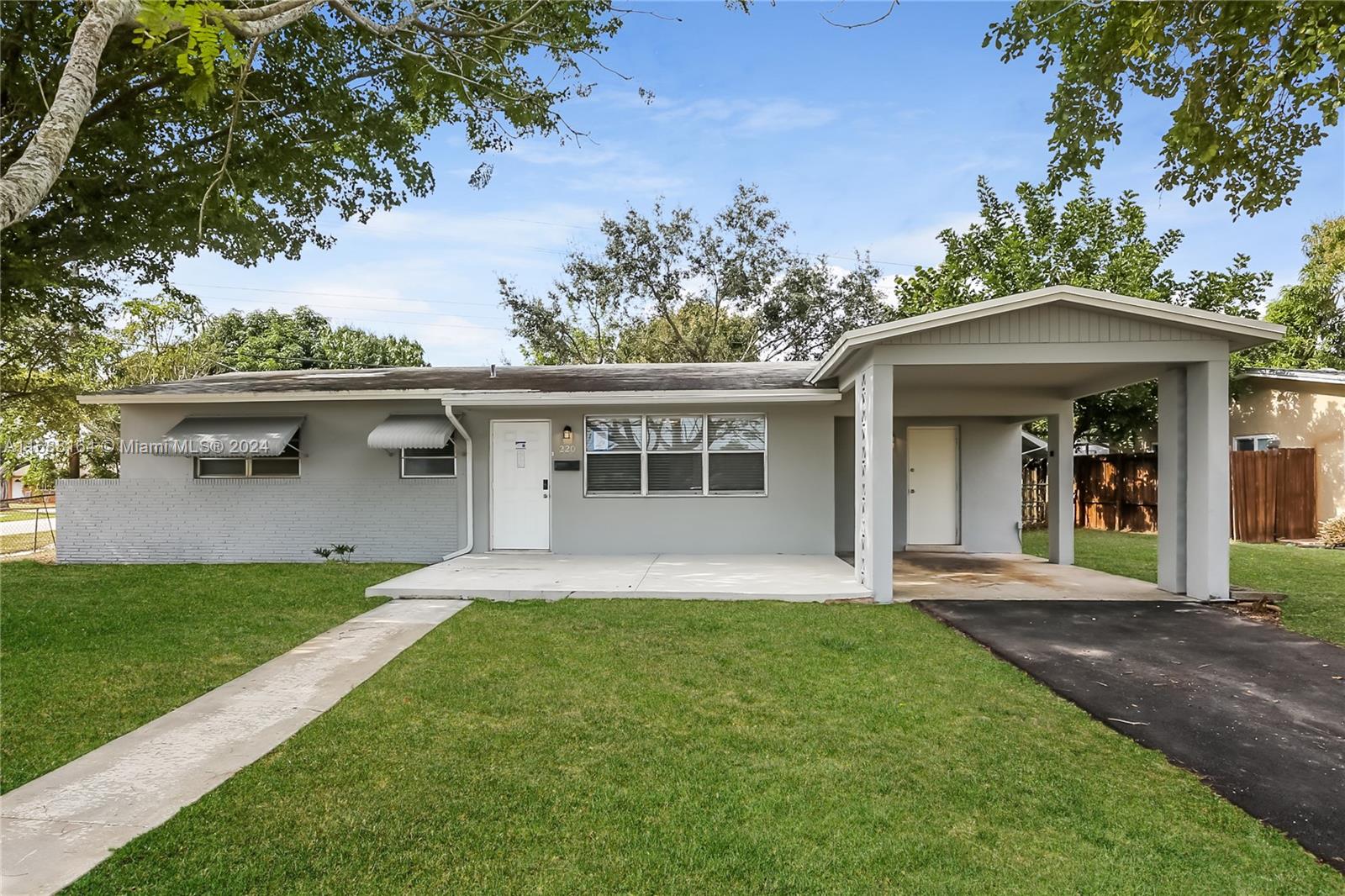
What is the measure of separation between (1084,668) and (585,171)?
1677 centimetres

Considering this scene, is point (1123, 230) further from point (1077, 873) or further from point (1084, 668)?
point (1077, 873)

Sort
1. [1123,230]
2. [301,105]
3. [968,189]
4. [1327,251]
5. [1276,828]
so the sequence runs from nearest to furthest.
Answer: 1. [1276,828]
2. [301,105]
3. [1123,230]
4. [968,189]
5. [1327,251]

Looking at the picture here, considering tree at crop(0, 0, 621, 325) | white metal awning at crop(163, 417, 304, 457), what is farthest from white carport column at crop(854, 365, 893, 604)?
white metal awning at crop(163, 417, 304, 457)

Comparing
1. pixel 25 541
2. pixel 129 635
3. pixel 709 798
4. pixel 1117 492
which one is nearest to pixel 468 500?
pixel 129 635

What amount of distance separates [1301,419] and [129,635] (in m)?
20.2

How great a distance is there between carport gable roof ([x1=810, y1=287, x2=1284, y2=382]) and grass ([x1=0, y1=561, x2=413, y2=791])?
6.11 m

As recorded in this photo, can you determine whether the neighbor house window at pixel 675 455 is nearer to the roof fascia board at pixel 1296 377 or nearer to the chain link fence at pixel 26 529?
the chain link fence at pixel 26 529

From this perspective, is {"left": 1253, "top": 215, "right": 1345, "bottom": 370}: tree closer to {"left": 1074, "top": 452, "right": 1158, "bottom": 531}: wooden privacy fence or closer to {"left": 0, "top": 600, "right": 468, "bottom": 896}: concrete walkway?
{"left": 1074, "top": 452, "right": 1158, "bottom": 531}: wooden privacy fence

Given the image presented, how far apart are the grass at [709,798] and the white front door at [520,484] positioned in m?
5.55

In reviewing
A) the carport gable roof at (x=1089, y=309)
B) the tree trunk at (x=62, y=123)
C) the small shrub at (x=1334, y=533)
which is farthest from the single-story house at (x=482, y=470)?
the small shrub at (x=1334, y=533)

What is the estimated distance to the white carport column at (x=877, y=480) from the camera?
738 cm

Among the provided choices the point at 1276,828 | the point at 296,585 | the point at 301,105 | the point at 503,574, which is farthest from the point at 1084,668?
the point at 301,105

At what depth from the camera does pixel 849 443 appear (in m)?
11.5

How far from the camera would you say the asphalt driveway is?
3375 mm
